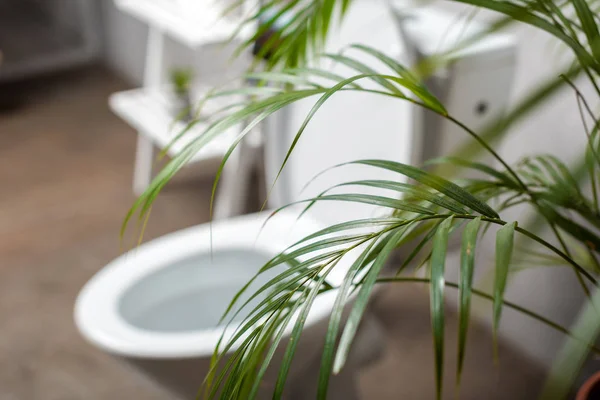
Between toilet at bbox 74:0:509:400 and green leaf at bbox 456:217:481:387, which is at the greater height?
green leaf at bbox 456:217:481:387

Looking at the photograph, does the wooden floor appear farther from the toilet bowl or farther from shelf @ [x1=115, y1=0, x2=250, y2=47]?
shelf @ [x1=115, y1=0, x2=250, y2=47]

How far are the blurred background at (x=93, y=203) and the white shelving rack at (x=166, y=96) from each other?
5 centimetres

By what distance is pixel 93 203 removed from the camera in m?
2.00

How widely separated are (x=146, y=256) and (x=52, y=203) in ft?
3.11

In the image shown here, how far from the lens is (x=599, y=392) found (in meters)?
0.79

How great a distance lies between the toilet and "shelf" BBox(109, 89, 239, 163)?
350 mm

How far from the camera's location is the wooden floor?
54.9 inches

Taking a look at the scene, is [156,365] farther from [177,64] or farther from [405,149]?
[177,64]

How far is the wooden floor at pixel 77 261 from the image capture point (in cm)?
140

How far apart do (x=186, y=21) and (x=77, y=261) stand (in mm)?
696

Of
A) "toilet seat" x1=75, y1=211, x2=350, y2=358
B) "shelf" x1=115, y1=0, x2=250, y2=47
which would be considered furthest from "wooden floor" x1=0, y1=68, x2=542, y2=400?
"shelf" x1=115, y1=0, x2=250, y2=47

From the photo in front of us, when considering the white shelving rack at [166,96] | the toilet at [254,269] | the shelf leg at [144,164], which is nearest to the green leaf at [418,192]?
the toilet at [254,269]

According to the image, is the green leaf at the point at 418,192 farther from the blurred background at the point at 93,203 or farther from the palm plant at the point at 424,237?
the blurred background at the point at 93,203

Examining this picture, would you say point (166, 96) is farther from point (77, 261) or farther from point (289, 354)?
point (289, 354)
